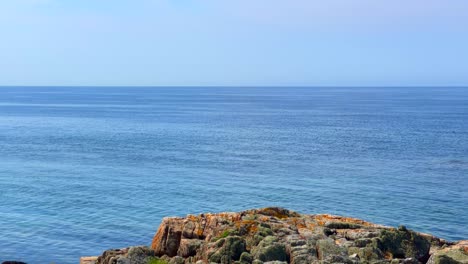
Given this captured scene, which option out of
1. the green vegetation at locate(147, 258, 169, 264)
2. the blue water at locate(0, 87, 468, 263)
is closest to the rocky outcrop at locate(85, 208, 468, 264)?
the green vegetation at locate(147, 258, 169, 264)

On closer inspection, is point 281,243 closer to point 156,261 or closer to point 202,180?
point 156,261

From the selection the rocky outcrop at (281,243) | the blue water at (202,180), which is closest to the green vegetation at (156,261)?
the rocky outcrop at (281,243)

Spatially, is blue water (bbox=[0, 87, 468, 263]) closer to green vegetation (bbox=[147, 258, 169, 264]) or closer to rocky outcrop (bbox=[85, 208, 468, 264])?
rocky outcrop (bbox=[85, 208, 468, 264])

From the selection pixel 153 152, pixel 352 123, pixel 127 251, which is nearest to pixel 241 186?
pixel 153 152

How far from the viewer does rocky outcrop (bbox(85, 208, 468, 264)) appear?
18094 mm

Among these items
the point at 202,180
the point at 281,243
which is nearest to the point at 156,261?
the point at 281,243

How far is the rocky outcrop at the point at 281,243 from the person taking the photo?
59.4 ft

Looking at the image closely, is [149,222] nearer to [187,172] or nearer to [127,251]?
[187,172]

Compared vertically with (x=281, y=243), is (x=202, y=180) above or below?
below

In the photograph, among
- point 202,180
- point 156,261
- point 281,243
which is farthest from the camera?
point 202,180

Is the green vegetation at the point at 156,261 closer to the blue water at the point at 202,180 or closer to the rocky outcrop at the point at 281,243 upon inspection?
the rocky outcrop at the point at 281,243

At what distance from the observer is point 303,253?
59.3 ft

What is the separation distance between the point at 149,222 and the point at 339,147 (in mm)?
52837

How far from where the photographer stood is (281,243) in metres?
18.6
